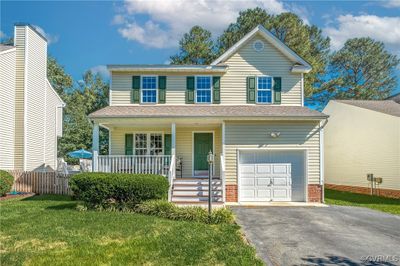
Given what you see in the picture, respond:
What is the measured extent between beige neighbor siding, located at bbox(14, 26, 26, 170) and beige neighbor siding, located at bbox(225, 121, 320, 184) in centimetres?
1066

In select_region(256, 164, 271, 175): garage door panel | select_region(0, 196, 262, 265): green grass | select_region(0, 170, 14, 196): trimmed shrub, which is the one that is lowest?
select_region(0, 196, 262, 265): green grass

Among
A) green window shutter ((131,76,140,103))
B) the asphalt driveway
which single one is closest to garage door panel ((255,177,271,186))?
the asphalt driveway

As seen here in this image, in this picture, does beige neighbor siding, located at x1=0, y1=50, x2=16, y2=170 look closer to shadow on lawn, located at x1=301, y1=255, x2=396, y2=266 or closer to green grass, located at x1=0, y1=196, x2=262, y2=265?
green grass, located at x1=0, y1=196, x2=262, y2=265

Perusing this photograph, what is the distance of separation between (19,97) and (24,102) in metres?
0.37

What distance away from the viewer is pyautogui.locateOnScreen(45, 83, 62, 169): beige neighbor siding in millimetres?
20266

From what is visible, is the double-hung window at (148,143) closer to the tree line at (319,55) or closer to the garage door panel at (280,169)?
the garage door panel at (280,169)

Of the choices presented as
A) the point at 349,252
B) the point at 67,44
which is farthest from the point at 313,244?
the point at 67,44

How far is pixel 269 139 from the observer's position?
14234mm

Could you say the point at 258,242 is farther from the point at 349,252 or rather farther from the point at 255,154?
the point at 255,154

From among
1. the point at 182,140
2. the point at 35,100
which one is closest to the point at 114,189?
the point at 182,140

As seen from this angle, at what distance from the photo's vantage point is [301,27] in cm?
2667

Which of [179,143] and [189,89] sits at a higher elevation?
[189,89]

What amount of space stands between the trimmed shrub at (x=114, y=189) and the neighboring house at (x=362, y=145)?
13139 mm

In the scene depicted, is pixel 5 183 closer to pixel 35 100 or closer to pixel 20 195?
pixel 20 195
